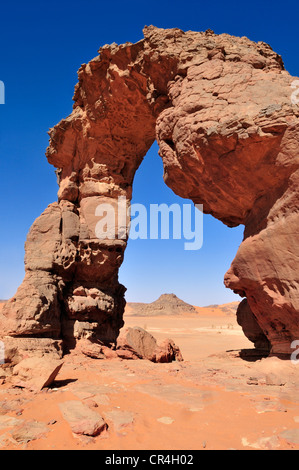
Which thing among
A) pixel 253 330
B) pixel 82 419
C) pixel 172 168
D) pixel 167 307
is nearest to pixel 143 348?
pixel 253 330

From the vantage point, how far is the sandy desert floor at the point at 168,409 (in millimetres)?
2855

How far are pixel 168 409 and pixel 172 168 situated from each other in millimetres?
4700

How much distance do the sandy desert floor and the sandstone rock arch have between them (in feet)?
4.39

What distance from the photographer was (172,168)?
683 centimetres

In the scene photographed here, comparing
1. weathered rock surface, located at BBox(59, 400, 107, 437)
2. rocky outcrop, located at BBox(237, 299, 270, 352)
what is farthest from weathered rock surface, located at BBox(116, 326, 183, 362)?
weathered rock surface, located at BBox(59, 400, 107, 437)

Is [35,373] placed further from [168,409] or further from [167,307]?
[167,307]

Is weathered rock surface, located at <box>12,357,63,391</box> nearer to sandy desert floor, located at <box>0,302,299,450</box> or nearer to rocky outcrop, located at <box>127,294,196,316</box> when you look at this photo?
sandy desert floor, located at <box>0,302,299,450</box>

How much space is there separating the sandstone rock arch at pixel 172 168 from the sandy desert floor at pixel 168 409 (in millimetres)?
1339

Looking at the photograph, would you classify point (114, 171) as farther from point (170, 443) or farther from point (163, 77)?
point (170, 443)

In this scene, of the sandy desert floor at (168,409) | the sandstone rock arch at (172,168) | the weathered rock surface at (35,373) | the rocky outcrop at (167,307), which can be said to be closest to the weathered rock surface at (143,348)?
the sandstone rock arch at (172,168)

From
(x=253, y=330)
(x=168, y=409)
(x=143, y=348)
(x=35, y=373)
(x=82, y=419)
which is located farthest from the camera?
(x=253, y=330)

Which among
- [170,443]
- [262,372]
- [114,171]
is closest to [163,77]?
[114,171]

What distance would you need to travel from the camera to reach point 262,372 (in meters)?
5.21

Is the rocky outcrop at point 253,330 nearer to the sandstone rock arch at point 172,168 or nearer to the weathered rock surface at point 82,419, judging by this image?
the sandstone rock arch at point 172,168
